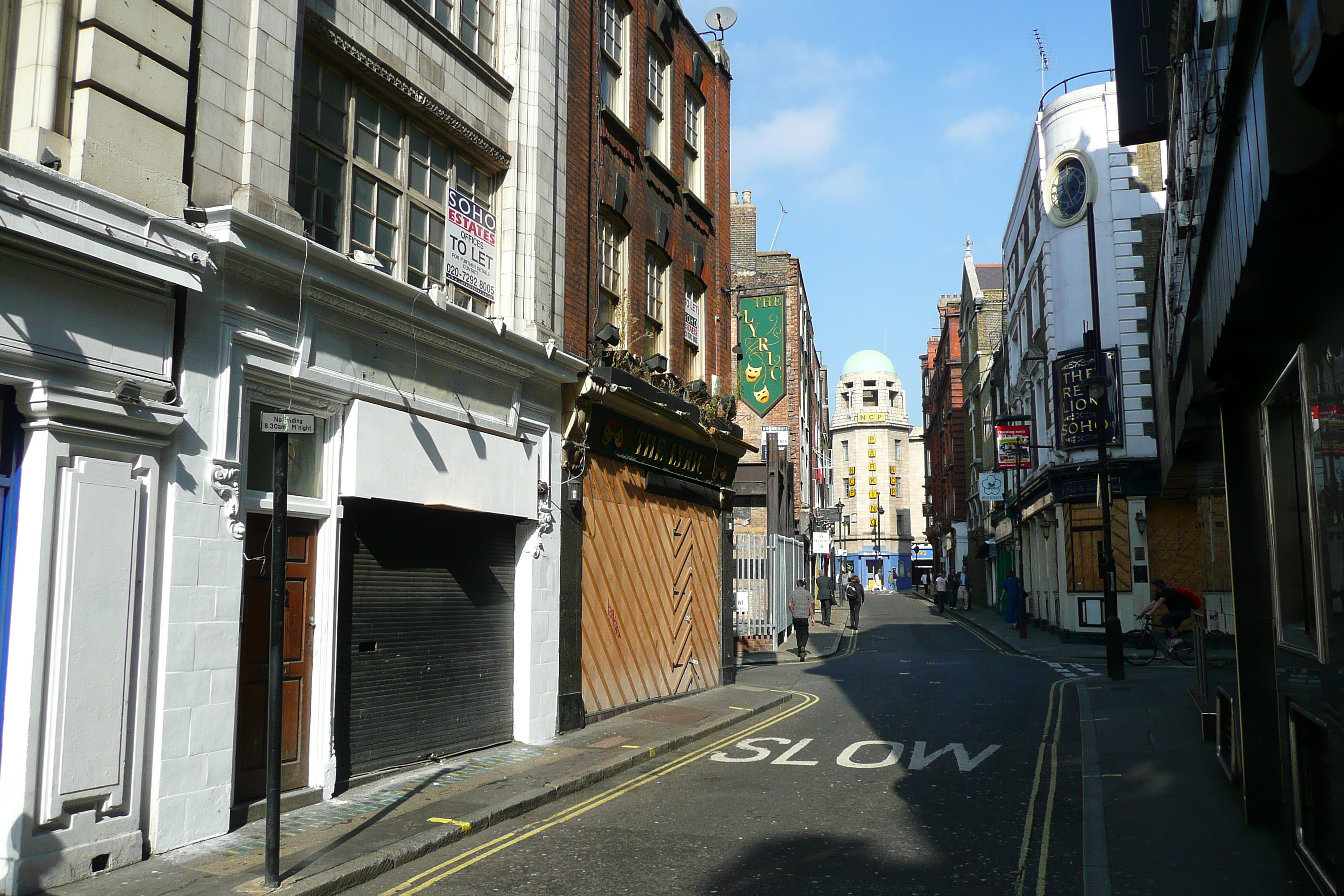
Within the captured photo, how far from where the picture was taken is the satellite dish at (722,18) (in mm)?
19891

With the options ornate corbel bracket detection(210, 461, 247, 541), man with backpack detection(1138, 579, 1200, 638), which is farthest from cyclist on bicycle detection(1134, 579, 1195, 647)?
ornate corbel bracket detection(210, 461, 247, 541)

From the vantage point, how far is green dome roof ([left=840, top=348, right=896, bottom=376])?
448 feet

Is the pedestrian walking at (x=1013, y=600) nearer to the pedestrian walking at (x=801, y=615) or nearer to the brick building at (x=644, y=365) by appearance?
the pedestrian walking at (x=801, y=615)

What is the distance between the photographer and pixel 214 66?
25.6 feet

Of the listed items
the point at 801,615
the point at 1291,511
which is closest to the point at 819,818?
the point at 1291,511

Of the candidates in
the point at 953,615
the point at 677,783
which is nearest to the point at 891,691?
the point at 677,783

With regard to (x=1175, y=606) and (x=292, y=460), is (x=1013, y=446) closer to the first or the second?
(x=1175, y=606)

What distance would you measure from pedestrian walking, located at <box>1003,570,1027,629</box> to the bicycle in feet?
24.7

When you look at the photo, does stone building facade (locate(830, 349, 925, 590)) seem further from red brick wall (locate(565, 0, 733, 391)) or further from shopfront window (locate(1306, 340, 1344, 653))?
shopfront window (locate(1306, 340, 1344, 653))

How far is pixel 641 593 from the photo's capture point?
49.4 feet

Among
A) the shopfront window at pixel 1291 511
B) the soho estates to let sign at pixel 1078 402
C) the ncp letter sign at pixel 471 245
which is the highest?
the soho estates to let sign at pixel 1078 402

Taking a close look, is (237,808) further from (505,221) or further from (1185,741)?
(1185,741)

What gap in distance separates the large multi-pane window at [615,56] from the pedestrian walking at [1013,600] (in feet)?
69.9

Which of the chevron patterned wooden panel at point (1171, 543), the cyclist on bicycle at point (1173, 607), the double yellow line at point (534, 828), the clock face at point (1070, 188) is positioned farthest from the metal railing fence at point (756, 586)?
the clock face at point (1070, 188)
